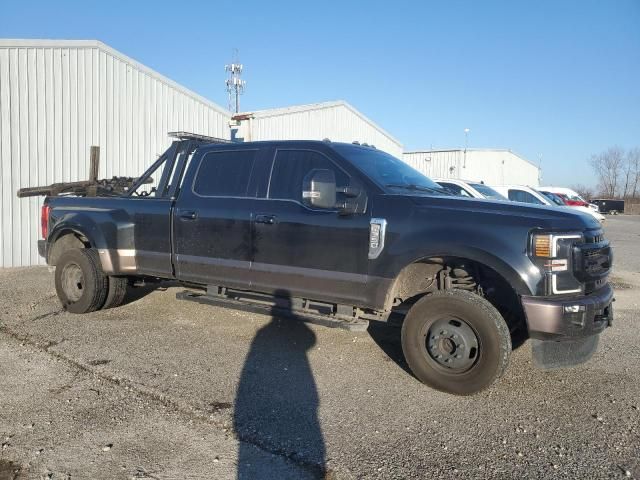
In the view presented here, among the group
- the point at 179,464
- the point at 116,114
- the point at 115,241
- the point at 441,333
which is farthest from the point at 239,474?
the point at 116,114

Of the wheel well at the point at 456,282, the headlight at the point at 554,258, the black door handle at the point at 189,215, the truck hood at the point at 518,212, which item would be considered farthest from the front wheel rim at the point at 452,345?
the black door handle at the point at 189,215

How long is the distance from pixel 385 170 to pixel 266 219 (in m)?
1.22

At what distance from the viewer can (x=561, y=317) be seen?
3830mm

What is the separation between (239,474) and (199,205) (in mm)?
3204

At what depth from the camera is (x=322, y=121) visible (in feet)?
61.6

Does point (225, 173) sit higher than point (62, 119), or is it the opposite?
point (62, 119)

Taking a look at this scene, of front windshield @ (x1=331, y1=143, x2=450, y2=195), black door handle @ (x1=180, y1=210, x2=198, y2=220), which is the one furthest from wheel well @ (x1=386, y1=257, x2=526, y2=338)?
black door handle @ (x1=180, y1=210, x2=198, y2=220)

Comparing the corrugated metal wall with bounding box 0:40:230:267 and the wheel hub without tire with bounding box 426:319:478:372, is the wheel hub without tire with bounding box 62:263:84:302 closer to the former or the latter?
the wheel hub without tire with bounding box 426:319:478:372

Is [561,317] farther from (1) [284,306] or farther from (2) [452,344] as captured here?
(1) [284,306]

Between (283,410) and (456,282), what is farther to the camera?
(456,282)

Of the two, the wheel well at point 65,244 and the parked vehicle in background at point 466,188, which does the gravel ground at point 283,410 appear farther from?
the parked vehicle in background at point 466,188

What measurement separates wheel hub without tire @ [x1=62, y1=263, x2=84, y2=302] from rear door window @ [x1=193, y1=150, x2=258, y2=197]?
2124mm

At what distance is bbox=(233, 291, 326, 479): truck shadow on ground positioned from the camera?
3.18 metres

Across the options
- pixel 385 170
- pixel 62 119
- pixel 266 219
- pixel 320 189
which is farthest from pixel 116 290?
pixel 62 119
